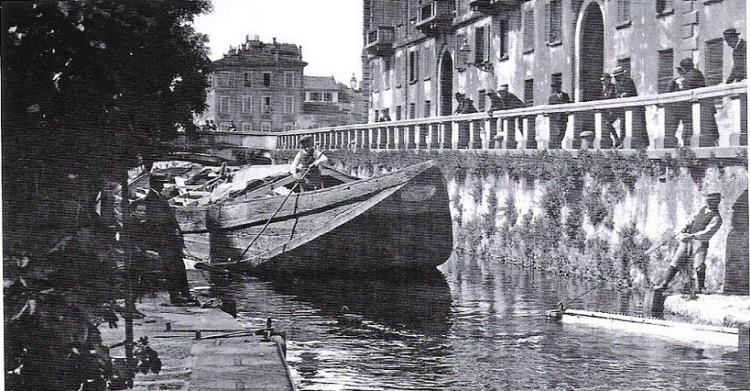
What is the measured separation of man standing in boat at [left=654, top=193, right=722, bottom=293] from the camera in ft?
13.9

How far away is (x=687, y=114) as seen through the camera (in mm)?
4738

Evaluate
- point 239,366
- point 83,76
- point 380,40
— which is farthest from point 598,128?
point 83,76

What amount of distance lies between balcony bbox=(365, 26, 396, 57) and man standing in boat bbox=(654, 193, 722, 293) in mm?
1596

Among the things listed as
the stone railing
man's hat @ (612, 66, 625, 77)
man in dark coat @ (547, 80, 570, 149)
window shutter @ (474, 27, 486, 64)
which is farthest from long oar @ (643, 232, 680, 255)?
window shutter @ (474, 27, 486, 64)

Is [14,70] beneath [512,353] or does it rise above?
above

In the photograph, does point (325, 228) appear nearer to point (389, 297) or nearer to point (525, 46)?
point (389, 297)

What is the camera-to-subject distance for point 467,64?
5.07 metres

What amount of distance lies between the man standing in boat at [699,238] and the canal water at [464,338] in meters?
0.26

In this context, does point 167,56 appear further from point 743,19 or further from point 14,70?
point 743,19

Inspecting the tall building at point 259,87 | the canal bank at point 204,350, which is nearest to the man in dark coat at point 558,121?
the tall building at point 259,87

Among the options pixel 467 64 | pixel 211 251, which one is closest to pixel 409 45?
pixel 467 64

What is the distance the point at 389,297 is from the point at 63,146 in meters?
2.54

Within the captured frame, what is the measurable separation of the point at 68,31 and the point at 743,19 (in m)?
3.05

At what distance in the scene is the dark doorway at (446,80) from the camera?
17.1 ft
